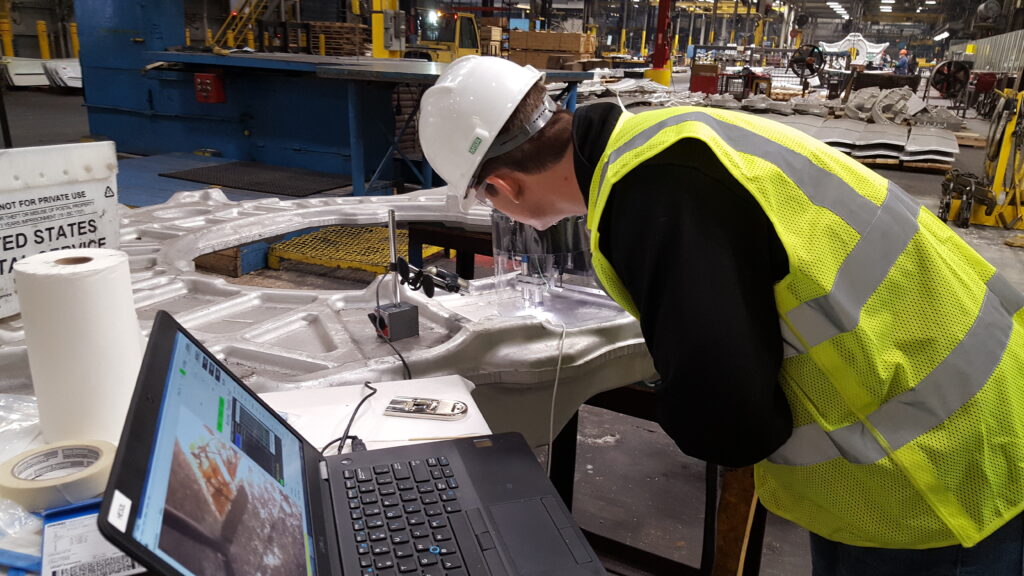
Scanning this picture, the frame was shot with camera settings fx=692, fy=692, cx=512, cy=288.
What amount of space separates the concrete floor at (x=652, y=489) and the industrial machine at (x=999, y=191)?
0.13 meters

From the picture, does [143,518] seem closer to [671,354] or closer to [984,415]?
[671,354]

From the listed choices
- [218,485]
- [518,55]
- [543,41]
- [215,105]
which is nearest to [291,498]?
[218,485]

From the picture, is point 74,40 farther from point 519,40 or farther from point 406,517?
point 406,517

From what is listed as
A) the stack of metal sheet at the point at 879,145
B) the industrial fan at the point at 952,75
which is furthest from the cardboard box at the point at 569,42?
the stack of metal sheet at the point at 879,145

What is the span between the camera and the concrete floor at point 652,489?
2.50 metres

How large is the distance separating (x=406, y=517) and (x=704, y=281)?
52cm

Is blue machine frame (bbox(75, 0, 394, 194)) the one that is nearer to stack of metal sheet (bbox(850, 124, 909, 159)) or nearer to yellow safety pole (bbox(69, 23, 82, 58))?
stack of metal sheet (bbox(850, 124, 909, 159))

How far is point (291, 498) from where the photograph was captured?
0.86 m

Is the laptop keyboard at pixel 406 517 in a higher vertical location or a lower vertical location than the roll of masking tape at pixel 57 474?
lower

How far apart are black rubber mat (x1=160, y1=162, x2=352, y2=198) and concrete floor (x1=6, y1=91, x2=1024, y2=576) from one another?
1260 millimetres

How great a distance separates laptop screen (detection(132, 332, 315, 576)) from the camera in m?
0.59

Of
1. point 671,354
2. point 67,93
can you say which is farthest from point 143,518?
point 67,93

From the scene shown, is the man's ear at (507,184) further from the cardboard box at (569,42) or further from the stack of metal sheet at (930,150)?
the cardboard box at (569,42)

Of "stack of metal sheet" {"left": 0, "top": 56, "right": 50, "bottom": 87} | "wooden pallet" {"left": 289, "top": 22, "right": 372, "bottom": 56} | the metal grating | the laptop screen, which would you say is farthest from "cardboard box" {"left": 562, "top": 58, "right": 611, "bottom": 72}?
"stack of metal sheet" {"left": 0, "top": 56, "right": 50, "bottom": 87}
